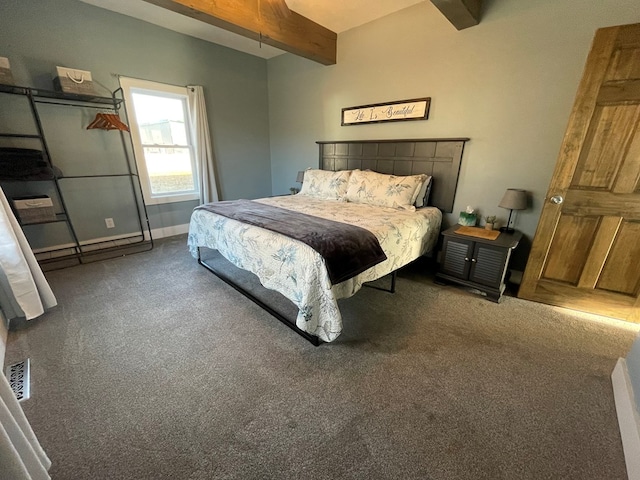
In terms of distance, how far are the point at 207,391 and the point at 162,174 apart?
340cm

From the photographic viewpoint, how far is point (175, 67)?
3463 millimetres

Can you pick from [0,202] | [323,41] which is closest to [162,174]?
[0,202]

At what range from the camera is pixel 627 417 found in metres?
1.21

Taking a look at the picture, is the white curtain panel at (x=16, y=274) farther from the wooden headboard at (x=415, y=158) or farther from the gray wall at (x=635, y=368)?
the gray wall at (x=635, y=368)

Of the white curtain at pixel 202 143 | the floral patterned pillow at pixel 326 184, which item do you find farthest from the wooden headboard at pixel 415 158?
the white curtain at pixel 202 143

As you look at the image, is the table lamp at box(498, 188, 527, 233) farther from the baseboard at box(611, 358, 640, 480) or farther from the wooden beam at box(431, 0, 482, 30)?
the wooden beam at box(431, 0, 482, 30)

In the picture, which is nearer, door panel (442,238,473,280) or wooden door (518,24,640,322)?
wooden door (518,24,640,322)

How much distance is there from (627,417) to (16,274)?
3638mm

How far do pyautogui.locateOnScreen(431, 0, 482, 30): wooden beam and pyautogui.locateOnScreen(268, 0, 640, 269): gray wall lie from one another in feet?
0.30

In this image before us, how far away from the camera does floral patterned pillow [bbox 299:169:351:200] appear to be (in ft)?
10.5

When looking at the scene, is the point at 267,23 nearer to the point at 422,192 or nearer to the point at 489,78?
the point at 489,78

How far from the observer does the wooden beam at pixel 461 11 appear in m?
2.03

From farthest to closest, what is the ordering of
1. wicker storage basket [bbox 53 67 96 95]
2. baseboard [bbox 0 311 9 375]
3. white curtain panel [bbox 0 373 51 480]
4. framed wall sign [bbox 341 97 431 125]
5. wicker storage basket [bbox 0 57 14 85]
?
framed wall sign [bbox 341 97 431 125]
wicker storage basket [bbox 53 67 96 95]
wicker storage basket [bbox 0 57 14 85]
baseboard [bbox 0 311 9 375]
white curtain panel [bbox 0 373 51 480]

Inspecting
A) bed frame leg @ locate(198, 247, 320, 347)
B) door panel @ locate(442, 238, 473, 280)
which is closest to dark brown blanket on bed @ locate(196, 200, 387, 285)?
bed frame leg @ locate(198, 247, 320, 347)
